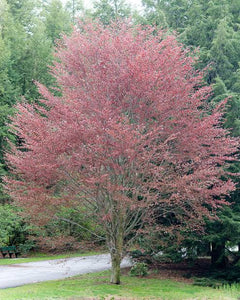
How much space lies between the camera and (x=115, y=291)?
9164 millimetres

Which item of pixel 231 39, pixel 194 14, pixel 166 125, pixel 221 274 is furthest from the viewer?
pixel 194 14

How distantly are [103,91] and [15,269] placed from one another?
8764mm

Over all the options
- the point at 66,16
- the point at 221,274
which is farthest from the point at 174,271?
the point at 66,16

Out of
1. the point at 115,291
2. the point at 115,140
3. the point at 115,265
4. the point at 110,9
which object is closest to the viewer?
the point at 115,140

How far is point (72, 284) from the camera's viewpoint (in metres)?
10.4

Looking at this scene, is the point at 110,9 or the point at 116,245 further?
the point at 110,9

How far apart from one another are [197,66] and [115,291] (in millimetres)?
8980

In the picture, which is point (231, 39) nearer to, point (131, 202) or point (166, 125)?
point (166, 125)

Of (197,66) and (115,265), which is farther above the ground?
(197,66)

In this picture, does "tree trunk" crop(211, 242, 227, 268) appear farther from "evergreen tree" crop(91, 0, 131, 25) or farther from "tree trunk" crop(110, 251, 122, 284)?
"evergreen tree" crop(91, 0, 131, 25)

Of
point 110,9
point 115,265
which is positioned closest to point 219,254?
point 115,265

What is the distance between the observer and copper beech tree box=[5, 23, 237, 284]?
8.92 meters

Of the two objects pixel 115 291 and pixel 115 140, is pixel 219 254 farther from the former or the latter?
pixel 115 140

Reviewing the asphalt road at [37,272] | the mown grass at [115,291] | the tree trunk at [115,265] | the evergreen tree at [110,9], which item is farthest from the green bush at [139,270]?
the evergreen tree at [110,9]
